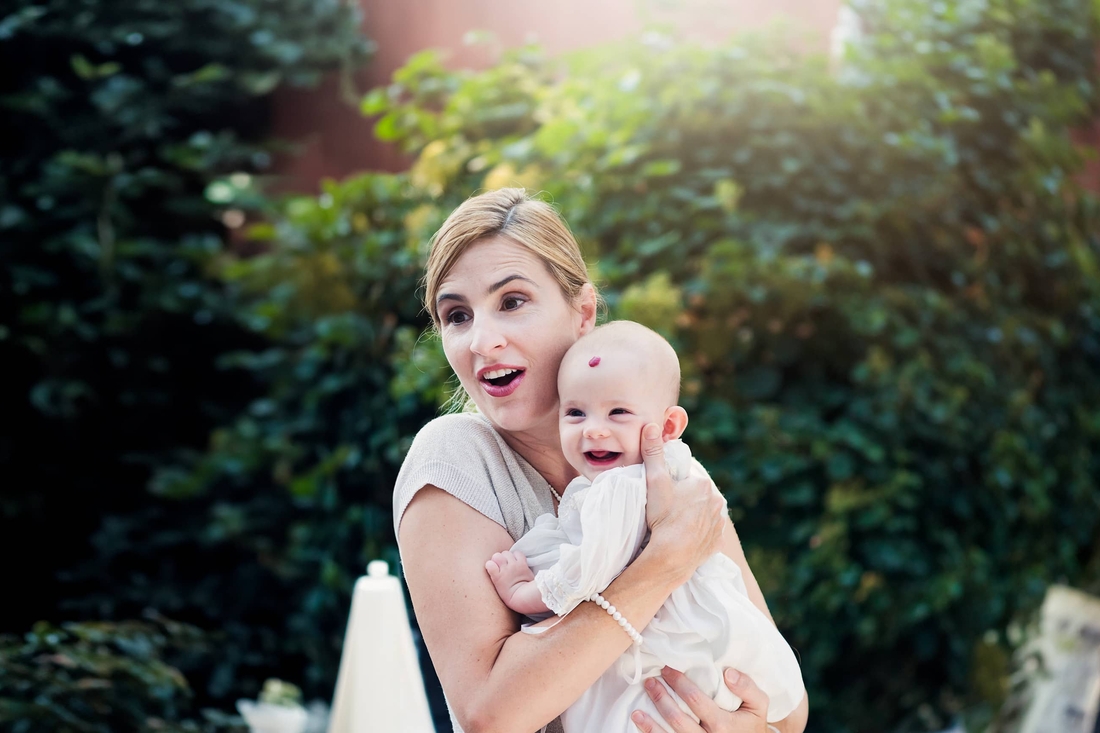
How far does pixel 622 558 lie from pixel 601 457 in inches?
6.6

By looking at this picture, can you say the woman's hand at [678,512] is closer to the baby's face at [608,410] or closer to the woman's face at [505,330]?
the baby's face at [608,410]

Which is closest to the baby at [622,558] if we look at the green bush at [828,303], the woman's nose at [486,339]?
the woman's nose at [486,339]

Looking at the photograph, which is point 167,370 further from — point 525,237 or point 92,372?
point 525,237

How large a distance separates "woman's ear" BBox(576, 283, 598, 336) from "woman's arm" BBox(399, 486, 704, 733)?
44 cm

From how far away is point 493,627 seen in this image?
4.67 ft

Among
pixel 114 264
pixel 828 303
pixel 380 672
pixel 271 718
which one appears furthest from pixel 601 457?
pixel 114 264

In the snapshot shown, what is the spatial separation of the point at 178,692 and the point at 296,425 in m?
0.99

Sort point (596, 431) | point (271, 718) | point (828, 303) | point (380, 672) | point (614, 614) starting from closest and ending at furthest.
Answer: point (614, 614), point (596, 431), point (380, 672), point (828, 303), point (271, 718)

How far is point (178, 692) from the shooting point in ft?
9.87

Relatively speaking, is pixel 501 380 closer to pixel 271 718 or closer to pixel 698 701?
pixel 698 701

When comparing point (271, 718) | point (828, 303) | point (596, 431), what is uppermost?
point (596, 431)

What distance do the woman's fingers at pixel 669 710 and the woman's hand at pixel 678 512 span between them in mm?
171

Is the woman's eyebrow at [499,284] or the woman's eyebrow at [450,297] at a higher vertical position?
the woman's eyebrow at [499,284]

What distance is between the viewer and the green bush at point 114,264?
3922mm
